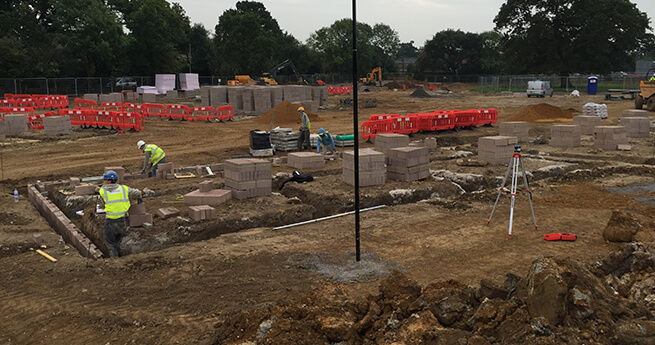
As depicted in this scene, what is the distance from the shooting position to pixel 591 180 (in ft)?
55.0

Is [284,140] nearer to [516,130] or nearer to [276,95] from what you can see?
[516,130]

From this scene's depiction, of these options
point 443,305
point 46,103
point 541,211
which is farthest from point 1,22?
point 443,305

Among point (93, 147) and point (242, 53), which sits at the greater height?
point (242, 53)

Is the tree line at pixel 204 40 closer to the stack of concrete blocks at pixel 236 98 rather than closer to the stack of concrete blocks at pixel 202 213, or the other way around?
the stack of concrete blocks at pixel 236 98

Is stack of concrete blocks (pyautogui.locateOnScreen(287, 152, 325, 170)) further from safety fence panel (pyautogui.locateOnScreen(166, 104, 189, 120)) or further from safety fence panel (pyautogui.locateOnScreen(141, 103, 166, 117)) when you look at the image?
safety fence panel (pyautogui.locateOnScreen(141, 103, 166, 117))

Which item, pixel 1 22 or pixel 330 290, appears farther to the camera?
pixel 1 22

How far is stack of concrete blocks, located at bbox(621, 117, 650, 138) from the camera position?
2536cm

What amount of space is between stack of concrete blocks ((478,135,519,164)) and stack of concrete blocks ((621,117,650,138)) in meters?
9.85

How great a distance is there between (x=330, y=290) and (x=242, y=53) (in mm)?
68607

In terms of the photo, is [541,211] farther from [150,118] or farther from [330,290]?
[150,118]

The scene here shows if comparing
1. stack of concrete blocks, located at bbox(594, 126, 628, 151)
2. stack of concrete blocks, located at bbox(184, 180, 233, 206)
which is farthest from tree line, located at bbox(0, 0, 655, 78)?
stack of concrete blocks, located at bbox(184, 180, 233, 206)

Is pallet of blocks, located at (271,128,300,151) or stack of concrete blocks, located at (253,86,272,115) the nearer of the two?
pallet of blocks, located at (271,128,300,151)

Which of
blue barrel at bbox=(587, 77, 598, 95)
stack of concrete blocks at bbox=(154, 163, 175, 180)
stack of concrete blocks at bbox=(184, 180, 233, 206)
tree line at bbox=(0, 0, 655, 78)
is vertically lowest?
stack of concrete blocks at bbox=(184, 180, 233, 206)

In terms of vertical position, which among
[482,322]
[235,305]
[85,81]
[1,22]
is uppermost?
[1,22]
